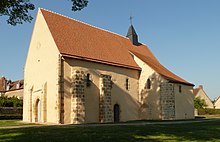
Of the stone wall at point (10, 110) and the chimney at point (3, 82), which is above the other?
the chimney at point (3, 82)

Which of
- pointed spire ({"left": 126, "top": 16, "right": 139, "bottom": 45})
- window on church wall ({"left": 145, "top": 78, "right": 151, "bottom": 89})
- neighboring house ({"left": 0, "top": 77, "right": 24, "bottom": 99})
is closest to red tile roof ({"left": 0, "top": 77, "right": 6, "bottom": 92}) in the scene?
neighboring house ({"left": 0, "top": 77, "right": 24, "bottom": 99})

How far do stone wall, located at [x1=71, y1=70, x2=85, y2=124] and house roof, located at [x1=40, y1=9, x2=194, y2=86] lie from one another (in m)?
1.84

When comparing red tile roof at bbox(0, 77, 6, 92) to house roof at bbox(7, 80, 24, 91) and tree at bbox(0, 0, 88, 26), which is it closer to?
house roof at bbox(7, 80, 24, 91)

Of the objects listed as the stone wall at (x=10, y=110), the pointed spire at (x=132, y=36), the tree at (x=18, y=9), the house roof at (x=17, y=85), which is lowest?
the stone wall at (x=10, y=110)

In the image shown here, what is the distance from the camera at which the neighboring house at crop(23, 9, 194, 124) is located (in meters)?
21.8

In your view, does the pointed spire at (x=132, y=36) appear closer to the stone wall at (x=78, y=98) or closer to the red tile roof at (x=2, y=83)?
the stone wall at (x=78, y=98)

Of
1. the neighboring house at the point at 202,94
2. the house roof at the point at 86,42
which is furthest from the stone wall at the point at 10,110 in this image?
the neighboring house at the point at 202,94

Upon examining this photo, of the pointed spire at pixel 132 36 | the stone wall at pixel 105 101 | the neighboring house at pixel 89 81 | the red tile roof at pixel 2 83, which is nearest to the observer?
the neighboring house at pixel 89 81

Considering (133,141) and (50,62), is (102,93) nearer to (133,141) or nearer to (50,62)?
(50,62)

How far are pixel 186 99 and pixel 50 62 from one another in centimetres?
1632

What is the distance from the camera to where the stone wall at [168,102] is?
26906 millimetres

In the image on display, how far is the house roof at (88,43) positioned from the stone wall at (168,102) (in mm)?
949

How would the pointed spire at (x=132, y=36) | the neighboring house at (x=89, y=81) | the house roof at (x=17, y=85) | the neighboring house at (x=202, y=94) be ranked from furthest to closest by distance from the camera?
the neighboring house at (x=202, y=94), the house roof at (x=17, y=85), the pointed spire at (x=132, y=36), the neighboring house at (x=89, y=81)

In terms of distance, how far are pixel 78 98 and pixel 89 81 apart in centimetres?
221
